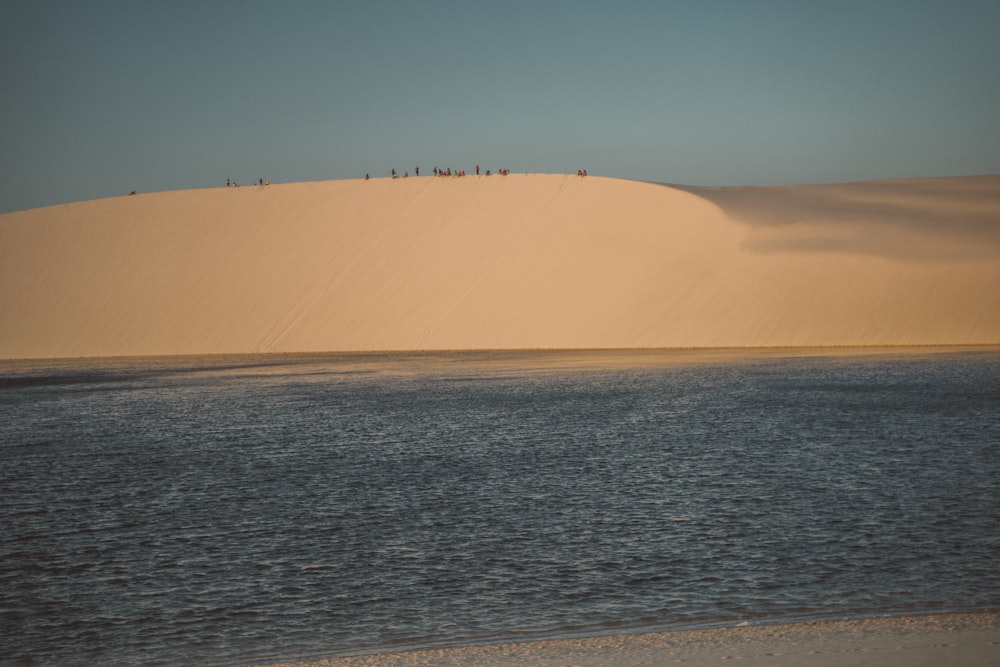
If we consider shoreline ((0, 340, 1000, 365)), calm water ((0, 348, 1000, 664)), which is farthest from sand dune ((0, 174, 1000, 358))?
calm water ((0, 348, 1000, 664))

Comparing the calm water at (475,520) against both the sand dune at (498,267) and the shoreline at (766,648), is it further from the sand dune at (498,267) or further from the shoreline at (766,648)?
the sand dune at (498,267)

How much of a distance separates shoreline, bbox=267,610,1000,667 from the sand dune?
130 ft

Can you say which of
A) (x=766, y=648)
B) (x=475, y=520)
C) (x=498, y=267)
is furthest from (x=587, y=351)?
(x=766, y=648)

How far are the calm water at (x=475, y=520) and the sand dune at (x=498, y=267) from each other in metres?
26.6

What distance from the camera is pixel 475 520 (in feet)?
30.9

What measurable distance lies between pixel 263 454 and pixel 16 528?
492 centimetres

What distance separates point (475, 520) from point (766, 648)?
4.19 metres

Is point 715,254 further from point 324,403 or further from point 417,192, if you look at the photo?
point 324,403

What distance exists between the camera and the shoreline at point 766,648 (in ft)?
17.4

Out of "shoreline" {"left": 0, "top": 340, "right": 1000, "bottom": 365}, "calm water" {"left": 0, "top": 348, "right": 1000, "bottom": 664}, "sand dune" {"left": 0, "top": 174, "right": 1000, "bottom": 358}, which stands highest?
"sand dune" {"left": 0, "top": 174, "right": 1000, "bottom": 358}

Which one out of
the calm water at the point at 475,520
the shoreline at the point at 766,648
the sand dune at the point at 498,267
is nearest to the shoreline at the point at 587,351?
the sand dune at the point at 498,267

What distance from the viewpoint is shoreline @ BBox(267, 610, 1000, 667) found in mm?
5305

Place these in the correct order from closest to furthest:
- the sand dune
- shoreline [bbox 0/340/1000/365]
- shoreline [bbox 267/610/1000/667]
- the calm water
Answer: shoreline [bbox 267/610/1000/667] < the calm water < shoreline [bbox 0/340/1000/365] < the sand dune

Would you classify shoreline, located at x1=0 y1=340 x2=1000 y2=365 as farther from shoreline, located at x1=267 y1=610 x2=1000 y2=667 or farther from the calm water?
shoreline, located at x1=267 y1=610 x2=1000 y2=667
